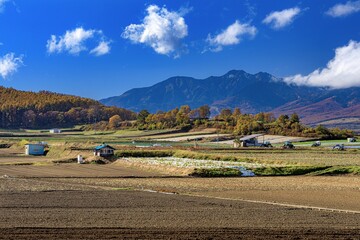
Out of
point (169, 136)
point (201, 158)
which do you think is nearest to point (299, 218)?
point (201, 158)

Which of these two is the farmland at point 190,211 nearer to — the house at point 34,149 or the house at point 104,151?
the house at point 104,151

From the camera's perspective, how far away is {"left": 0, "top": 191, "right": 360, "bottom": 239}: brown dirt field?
16.4m

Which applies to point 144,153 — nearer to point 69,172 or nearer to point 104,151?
point 104,151

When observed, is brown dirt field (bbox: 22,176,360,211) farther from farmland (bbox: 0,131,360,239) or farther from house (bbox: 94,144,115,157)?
house (bbox: 94,144,115,157)

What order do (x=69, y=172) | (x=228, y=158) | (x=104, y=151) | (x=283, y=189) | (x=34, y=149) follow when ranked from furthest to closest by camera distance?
(x=34, y=149)
(x=104, y=151)
(x=228, y=158)
(x=69, y=172)
(x=283, y=189)

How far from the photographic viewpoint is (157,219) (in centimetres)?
1980

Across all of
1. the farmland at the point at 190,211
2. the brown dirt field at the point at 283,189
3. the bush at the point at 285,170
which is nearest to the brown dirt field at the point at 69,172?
the brown dirt field at the point at 283,189

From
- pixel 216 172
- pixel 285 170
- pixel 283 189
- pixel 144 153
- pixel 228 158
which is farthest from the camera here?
pixel 144 153

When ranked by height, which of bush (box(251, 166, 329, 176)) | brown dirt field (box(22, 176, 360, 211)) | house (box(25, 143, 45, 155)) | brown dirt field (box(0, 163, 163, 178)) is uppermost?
house (box(25, 143, 45, 155))

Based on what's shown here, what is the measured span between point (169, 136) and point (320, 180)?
93.5 m

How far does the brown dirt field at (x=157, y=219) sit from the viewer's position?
16391 millimetres

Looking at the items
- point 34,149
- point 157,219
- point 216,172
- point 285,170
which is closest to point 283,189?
point 216,172

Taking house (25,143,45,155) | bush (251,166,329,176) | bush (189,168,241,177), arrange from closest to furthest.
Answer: bush (189,168,241,177)
bush (251,166,329,176)
house (25,143,45,155)

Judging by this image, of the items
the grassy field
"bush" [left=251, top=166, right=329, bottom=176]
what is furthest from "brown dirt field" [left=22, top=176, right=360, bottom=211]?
the grassy field
